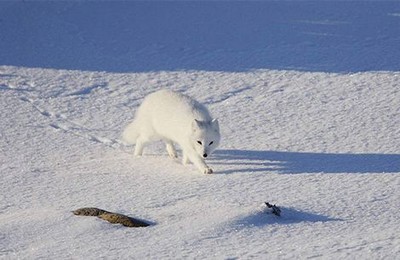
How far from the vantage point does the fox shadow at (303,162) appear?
7.59m

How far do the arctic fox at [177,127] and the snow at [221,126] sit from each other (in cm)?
17

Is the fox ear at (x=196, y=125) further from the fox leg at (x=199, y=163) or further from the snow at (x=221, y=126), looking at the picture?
the snow at (x=221, y=126)

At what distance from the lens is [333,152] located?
8203mm

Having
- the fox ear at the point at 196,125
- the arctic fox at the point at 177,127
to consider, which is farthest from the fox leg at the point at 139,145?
the fox ear at the point at 196,125

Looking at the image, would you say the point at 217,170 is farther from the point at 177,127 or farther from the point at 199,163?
the point at 177,127

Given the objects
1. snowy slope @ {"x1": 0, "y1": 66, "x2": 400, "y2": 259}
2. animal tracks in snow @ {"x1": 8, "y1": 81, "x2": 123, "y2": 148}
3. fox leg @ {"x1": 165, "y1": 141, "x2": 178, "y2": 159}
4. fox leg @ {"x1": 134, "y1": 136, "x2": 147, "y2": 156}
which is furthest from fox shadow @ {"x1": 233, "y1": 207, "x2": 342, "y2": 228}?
animal tracks in snow @ {"x1": 8, "y1": 81, "x2": 123, "y2": 148}

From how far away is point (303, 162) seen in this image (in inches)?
311

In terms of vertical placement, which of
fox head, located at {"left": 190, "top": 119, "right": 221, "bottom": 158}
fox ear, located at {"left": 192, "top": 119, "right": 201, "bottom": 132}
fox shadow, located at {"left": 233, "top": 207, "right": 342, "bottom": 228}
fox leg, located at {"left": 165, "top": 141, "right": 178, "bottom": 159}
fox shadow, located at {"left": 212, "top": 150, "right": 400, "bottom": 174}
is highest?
fox ear, located at {"left": 192, "top": 119, "right": 201, "bottom": 132}

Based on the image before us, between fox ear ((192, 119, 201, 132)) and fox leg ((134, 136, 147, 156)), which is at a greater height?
fox ear ((192, 119, 201, 132))

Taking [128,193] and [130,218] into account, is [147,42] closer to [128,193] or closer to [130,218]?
[128,193]

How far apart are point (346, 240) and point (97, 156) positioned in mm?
3711

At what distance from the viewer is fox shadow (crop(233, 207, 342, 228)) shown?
19.3 feet

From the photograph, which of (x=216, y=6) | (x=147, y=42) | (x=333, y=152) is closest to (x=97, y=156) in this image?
(x=333, y=152)

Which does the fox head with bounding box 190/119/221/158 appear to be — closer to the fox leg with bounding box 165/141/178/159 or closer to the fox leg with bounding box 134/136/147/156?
the fox leg with bounding box 165/141/178/159
